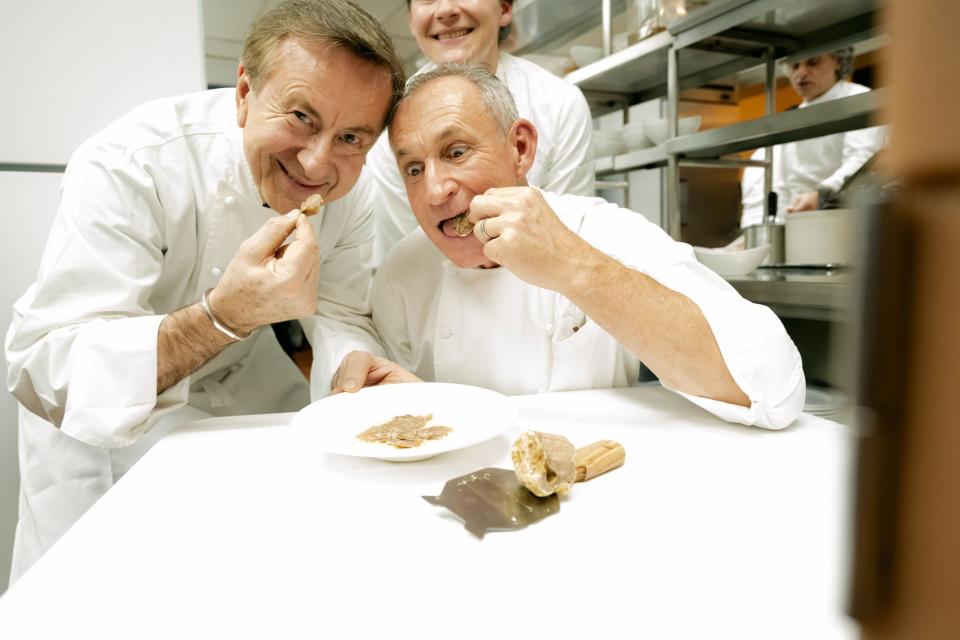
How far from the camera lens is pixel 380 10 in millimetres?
6195

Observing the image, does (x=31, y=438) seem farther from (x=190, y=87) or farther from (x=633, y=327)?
(x=633, y=327)

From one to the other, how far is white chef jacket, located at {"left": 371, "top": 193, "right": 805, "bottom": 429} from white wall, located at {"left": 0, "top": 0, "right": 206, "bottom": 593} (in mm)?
1364

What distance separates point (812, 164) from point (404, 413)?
525 centimetres

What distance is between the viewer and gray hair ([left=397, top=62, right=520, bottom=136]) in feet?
5.28

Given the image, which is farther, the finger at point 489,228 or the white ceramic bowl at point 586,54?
the white ceramic bowl at point 586,54

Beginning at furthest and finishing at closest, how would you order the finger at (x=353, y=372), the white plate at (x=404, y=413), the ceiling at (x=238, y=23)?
the ceiling at (x=238, y=23) < the finger at (x=353, y=372) < the white plate at (x=404, y=413)

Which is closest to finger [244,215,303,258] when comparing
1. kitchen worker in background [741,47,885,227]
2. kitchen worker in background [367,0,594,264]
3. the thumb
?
the thumb

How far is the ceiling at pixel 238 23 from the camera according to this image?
608 centimetres

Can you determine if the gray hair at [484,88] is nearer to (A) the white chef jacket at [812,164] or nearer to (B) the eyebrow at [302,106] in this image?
(B) the eyebrow at [302,106]

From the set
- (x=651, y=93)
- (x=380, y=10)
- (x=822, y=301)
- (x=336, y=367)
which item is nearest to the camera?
(x=336, y=367)

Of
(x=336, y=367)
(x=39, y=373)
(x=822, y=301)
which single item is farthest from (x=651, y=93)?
(x=39, y=373)

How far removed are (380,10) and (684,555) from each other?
6595mm

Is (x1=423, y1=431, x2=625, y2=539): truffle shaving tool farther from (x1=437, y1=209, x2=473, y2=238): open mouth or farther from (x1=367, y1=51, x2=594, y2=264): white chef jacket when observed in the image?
(x1=367, y1=51, x2=594, y2=264): white chef jacket

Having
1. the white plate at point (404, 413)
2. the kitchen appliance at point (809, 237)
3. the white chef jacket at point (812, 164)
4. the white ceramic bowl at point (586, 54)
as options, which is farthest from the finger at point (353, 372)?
the white chef jacket at point (812, 164)
